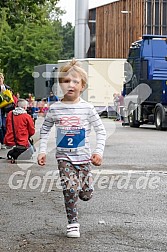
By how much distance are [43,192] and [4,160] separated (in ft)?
17.0

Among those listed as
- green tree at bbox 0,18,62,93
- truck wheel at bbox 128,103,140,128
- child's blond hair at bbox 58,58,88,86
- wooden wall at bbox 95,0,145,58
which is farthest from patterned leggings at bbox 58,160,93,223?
green tree at bbox 0,18,62,93

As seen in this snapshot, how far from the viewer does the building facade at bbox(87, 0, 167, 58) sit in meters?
69.2

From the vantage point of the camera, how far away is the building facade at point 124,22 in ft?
227

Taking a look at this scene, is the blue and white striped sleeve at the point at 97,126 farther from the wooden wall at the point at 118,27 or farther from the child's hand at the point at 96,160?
the wooden wall at the point at 118,27

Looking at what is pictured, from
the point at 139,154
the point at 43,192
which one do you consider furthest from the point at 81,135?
the point at 139,154

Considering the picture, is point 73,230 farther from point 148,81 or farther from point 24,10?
point 148,81

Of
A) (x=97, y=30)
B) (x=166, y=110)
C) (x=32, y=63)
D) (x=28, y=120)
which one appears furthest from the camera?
(x=32, y=63)

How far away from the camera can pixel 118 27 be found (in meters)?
70.5

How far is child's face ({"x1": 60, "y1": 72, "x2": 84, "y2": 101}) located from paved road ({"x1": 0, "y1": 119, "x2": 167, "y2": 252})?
1.31 metres

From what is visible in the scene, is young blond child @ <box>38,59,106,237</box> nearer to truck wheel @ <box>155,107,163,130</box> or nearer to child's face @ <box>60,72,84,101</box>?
child's face @ <box>60,72,84,101</box>

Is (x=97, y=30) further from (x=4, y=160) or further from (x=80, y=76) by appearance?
(x=80, y=76)

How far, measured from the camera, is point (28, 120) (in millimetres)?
14938

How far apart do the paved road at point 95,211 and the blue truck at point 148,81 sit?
15.2 m

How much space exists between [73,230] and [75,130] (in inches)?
36.6
